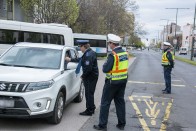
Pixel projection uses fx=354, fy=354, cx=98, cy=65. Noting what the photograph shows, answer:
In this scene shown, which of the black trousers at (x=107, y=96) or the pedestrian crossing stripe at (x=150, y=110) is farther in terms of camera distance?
the pedestrian crossing stripe at (x=150, y=110)

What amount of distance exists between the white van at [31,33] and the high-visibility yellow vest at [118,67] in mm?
13793

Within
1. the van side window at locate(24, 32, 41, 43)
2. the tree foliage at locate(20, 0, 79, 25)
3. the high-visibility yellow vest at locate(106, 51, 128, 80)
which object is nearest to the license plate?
the high-visibility yellow vest at locate(106, 51, 128, 80)

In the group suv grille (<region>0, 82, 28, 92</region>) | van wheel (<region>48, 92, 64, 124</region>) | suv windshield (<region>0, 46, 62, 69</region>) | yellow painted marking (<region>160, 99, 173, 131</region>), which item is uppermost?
suv windshield (<region>0, 46, 62, 69</region>)

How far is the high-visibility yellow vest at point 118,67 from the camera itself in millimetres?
6605

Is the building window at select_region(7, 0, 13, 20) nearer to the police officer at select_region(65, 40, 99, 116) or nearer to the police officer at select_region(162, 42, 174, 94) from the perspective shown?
the police officer at select_region(162, 42, 174, 94)

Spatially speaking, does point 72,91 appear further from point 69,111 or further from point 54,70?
point 54,70

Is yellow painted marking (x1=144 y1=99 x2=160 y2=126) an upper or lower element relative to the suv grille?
lower

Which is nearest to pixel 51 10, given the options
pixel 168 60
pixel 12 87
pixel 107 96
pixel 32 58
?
pixel 168 60

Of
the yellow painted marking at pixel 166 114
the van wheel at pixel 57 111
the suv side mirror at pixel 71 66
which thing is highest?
the suv side mirror at pixel 71 66

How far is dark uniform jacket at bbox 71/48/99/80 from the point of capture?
7.72m

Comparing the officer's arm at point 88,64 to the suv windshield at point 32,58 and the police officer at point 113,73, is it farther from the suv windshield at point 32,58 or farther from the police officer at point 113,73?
the police officer at point 113,73

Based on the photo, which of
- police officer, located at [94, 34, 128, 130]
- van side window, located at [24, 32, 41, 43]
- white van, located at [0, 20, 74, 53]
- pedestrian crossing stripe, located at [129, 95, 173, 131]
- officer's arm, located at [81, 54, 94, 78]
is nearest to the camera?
police officer, located at [94, 34, 128, 130]

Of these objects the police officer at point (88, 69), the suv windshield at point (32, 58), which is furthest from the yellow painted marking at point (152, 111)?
the suv windshield at point (32, 58)

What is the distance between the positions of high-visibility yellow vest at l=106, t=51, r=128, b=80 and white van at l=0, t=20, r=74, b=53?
13793 mm
